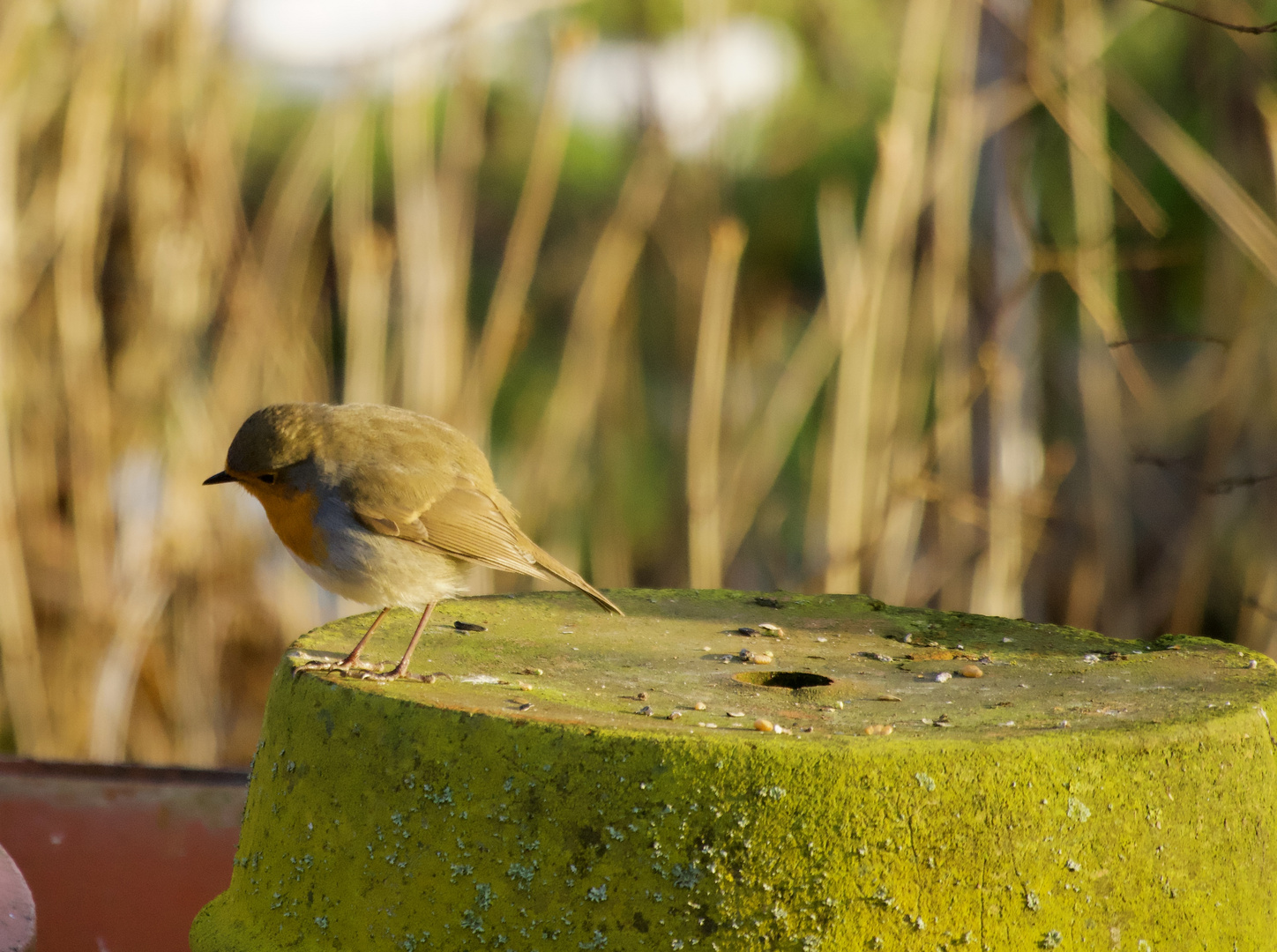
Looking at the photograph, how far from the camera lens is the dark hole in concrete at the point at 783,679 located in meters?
1.62

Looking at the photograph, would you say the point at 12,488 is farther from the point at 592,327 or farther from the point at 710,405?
the point at 710,405

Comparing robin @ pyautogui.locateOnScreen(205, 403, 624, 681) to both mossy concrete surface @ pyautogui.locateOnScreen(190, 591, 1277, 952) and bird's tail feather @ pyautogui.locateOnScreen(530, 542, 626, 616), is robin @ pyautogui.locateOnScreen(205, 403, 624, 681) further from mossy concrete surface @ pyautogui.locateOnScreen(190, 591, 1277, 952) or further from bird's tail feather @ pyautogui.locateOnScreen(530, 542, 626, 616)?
mossy concrete surface @ pyautogui.locateOnScreen(190, 591, 1277, 952)

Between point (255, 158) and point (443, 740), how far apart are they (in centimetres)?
414

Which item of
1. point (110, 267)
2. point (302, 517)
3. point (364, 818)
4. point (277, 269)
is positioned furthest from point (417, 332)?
point (364, 818)

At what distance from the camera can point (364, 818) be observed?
134 centimetres

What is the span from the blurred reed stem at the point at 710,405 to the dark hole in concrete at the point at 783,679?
3.72ft

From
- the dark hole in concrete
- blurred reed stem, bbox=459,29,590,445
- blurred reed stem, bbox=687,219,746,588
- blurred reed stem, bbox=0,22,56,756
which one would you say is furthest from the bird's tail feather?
blurred reed stem, bbox=0,22,56,756

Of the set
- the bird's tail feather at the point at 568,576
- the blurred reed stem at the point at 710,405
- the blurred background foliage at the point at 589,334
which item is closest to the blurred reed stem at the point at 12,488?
the blurred background foliage at the point at 589,334

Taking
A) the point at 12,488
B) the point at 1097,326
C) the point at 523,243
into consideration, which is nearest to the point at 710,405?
the point at 523,243

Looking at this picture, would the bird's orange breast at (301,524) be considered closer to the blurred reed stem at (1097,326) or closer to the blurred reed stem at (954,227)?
the blurred reed stem at (954,227)

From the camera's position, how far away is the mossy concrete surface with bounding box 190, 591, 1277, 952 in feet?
3.99

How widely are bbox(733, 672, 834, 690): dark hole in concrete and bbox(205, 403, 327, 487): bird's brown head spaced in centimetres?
69

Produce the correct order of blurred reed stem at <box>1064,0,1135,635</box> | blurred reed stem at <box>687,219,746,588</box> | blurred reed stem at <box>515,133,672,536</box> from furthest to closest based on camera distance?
blurred reed stem at <box>515,133,672,536</box>, blurred reed stem at <box>1064,0,1135,635</box>, blurred reed stem at <box>687,219,746,588</box>

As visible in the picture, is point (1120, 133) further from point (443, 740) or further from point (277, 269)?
point (443, 740)
